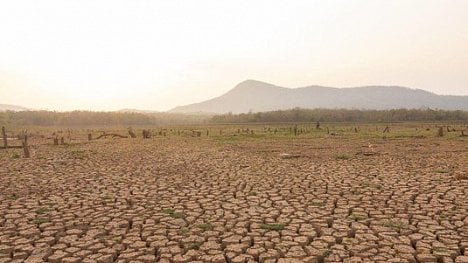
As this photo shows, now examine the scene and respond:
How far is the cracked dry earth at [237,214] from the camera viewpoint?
577 cm

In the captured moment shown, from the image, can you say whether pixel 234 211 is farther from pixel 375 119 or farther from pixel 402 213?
pixel 375 119

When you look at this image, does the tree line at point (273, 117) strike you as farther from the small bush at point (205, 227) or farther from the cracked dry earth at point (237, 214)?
the small bush at point (205, 227)

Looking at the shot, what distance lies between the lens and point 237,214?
7.84m

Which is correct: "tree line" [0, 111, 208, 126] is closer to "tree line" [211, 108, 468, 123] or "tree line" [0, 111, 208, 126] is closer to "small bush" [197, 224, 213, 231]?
"tree line" [211, 108, 468, 123]

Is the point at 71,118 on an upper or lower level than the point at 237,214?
upper

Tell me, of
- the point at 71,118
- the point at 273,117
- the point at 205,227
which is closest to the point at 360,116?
the point at 273,117

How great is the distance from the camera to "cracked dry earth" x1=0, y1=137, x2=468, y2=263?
577 cm

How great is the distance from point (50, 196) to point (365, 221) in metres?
7.83

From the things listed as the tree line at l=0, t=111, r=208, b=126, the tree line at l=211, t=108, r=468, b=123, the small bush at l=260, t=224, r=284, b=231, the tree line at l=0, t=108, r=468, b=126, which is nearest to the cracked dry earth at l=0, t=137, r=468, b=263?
the small bush at l=260, t=224, r=284, b=231

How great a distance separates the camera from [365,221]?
7152 mm

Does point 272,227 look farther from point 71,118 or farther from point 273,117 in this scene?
point 71,118

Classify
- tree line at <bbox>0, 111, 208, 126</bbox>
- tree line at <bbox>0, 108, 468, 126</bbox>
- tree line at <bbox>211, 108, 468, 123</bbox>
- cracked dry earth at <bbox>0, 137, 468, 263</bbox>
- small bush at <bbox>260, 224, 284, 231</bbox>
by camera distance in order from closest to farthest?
cracked dry earth at <bbox>0, 137, 468, 263</bbox>, small bush at <bbox>260, 224, 284, 231</bbox>, tree line at <bbox>211, 108, 468, 123</bbox>, tree line at <bbox>0, 108, 468, 126</bbox>, tree line at <bbox>0, 111, 208, 126</bbox>

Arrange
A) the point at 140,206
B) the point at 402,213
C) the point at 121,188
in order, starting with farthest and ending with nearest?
the point at 121,188, the point at 140,206, the point at 402,213

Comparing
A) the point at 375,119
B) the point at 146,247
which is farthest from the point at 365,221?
the point at 375,119
